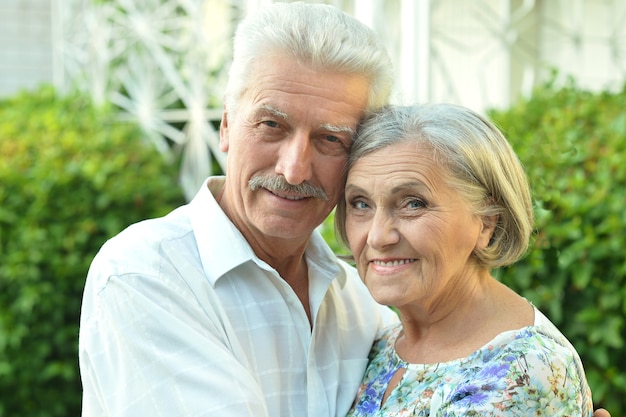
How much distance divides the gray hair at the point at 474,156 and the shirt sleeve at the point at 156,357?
25.7 inches

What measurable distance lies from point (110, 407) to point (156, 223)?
0.54 m

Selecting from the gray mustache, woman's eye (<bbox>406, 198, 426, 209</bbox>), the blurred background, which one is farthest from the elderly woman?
the blurred background

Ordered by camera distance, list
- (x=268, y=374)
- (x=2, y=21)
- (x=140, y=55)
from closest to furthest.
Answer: (x=268, y=374), (x=140, y=55), (x=2, y=21)

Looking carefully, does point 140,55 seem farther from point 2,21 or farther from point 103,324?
point 103,324

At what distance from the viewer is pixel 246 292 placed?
2.47 meters

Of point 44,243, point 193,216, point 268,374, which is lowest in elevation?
point 44,243

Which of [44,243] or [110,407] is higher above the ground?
[110,407]

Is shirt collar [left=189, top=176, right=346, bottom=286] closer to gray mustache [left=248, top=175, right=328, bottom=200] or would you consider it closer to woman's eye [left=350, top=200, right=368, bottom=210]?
gray mustache [left=248, top=175, right=328, bottom=200]

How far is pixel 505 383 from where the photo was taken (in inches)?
81.2

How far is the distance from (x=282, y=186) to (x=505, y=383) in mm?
820

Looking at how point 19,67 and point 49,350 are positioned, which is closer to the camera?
point 49,350

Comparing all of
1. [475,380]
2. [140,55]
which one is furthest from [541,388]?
[140,55]

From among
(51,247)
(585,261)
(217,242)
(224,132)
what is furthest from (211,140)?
(217,242)

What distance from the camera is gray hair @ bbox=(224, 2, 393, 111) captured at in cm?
240
